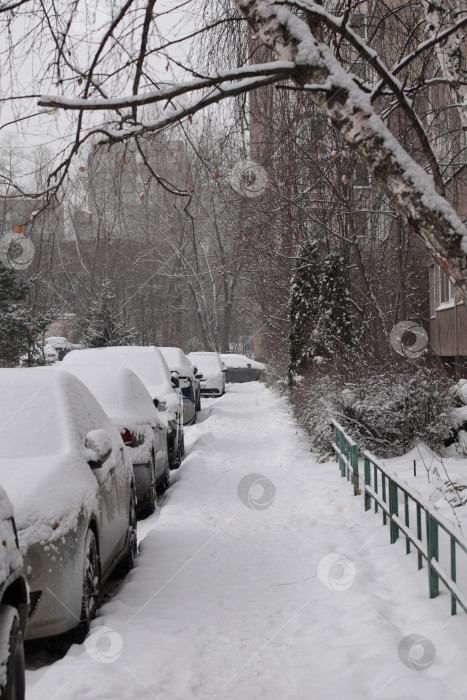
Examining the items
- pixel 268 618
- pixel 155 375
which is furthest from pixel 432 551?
pixel 155 375

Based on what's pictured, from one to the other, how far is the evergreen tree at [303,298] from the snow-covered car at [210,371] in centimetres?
928

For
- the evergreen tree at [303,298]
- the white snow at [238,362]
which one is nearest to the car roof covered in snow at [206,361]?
the evergreen tree at [303,298]

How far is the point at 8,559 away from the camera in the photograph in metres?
2.78

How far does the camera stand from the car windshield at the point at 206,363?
91.9ft

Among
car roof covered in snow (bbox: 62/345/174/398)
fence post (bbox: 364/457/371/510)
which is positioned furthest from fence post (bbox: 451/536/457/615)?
car roof covered in snow (bbox: 62/345/174/398)

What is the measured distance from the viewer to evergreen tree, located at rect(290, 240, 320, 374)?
706 inches

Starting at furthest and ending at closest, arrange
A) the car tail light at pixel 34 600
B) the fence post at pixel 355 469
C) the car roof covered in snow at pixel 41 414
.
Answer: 1. the fence post at pixel 355 469
2. the car roof covered in snow at pixel 41 414
3. the car tail light at pixel 34 600

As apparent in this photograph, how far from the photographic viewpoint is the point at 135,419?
7914 mm

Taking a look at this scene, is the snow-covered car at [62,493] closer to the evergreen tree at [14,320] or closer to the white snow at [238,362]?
the evergreen tree at [14,320]

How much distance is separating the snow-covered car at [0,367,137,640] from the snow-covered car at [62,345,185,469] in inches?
174

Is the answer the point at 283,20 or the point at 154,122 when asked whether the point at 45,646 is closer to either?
the point at 154,122

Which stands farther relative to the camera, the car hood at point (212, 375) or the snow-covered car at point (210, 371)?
the snow-covered car at point (210, 371)

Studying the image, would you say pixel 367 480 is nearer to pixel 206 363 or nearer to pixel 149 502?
pixel 149 502

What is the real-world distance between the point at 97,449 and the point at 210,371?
902 inches
